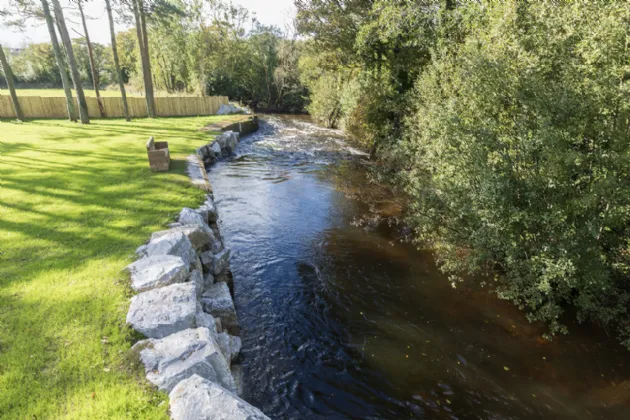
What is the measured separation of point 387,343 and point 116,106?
2852 centimetres

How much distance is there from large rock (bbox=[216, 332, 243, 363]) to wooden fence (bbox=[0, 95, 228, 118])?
1071 inches

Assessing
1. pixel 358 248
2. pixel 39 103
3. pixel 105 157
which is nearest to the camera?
pixel 358 248

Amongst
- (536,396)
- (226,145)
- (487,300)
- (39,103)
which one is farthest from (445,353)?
(39,103)

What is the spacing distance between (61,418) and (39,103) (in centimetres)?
2861

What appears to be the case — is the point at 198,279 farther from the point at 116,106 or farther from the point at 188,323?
the point at 116,106

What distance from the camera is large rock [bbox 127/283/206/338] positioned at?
4.15 meters

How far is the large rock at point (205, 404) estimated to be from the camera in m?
2.91

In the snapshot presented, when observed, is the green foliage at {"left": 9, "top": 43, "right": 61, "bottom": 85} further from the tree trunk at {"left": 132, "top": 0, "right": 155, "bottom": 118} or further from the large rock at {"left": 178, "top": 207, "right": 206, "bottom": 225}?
the large rock at {"left": 178, "top": 207, "right": 206, "bottom": 225}

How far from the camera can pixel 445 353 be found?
5812 millimetres

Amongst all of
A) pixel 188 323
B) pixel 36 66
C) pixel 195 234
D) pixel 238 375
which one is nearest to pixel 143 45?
pixel 195 234

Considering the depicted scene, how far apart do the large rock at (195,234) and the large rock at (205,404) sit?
3.61 meters

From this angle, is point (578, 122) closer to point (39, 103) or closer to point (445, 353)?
point (445, 353)

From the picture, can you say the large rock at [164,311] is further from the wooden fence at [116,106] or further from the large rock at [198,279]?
the wooden fence at [116,106]

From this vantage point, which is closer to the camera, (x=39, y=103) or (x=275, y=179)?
(x=275, y=179)
